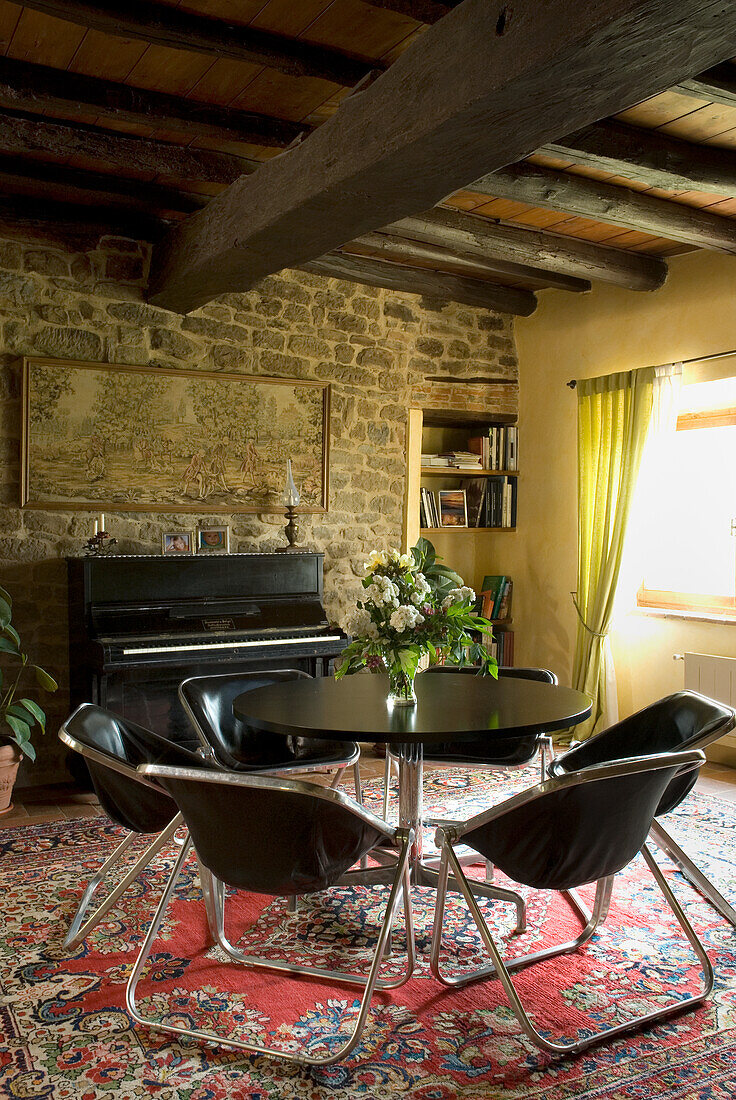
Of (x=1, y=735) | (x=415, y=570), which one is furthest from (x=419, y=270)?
(x=1, y=735)

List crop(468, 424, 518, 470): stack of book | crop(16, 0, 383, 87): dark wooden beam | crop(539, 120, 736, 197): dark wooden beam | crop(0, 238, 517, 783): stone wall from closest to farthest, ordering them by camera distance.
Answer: crop(16, 0, 383, 87): dark wooden beam, crop(539, 120, 736, 197): dark wooden beam, crop(0, 238, 517, 783): stone wall, crop(468, 424, 518, 470): stack of book

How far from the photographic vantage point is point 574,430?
6.13 meters

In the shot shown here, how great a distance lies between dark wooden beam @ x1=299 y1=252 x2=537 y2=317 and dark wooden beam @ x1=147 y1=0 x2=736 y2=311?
5.53 feet

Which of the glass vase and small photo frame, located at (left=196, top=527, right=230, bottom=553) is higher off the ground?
small photo frame, located at (left=196, top=527, right=230, bottom=553)

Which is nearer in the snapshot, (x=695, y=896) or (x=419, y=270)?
(x=695, y=896)

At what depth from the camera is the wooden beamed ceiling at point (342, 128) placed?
2.40 metres

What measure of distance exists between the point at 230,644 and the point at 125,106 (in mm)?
2494

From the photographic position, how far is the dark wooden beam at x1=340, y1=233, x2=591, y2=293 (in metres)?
5.19

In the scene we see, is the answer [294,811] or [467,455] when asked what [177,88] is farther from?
[467,455]

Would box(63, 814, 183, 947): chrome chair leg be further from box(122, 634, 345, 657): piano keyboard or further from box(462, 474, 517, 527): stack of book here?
box(462, 474, 517, 527): stack of book

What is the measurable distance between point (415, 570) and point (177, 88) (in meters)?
2.04

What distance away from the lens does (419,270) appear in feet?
19.3

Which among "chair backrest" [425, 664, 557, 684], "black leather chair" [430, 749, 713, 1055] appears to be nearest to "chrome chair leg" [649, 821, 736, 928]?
"black leather chair" [430, 749, 713, 1055]

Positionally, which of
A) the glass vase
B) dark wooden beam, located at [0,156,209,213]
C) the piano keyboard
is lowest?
the piano keyboard
